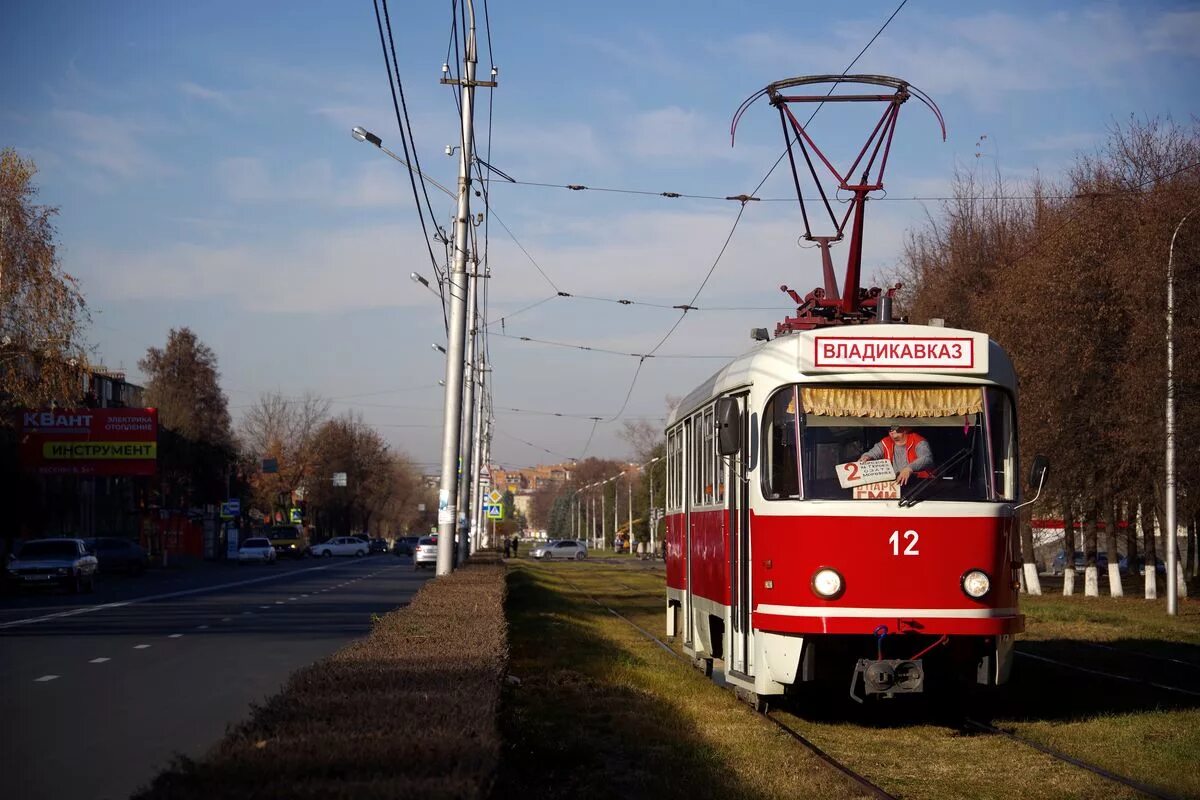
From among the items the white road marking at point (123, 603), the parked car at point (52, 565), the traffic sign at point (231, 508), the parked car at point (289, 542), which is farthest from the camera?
the parked car at point (289, 542)

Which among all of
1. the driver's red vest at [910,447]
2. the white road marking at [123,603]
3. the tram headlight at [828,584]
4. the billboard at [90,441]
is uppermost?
the billboard at [90,441]

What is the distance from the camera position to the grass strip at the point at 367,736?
526cm

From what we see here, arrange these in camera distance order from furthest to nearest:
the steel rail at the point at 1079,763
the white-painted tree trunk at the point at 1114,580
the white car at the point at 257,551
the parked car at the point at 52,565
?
the white car at the point at 257,551
the parked car at the point at 52,565
the white-painted tree trunk at the point at 1114,580
the steel rail at the point at 1079,763

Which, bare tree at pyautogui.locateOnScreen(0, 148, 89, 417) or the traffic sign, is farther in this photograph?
the traffic sign

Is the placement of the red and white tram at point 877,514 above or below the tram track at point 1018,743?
above

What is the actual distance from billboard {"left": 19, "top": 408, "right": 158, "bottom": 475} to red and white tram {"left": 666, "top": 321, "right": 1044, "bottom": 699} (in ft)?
153

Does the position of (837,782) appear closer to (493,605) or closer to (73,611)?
(493,605)

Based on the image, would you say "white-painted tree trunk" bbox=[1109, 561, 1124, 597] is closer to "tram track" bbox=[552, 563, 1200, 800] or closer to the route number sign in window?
"tram track" bbox=[552, 563, 1200, 800]

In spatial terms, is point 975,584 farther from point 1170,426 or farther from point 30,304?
point 30,304

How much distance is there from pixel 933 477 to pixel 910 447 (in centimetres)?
31

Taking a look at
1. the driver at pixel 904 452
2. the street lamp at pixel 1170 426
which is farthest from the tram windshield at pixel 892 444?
the street lamp at pixel 1170 426

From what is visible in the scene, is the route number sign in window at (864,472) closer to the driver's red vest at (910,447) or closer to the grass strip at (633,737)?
the driver's red vest at (910,447)

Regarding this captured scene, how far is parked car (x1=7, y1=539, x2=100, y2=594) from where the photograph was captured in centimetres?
3612

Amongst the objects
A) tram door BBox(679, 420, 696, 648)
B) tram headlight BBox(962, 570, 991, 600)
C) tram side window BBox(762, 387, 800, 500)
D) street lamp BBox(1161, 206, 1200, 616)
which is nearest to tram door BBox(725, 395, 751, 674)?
tram side window BBox(762, 387, 800, 500)
